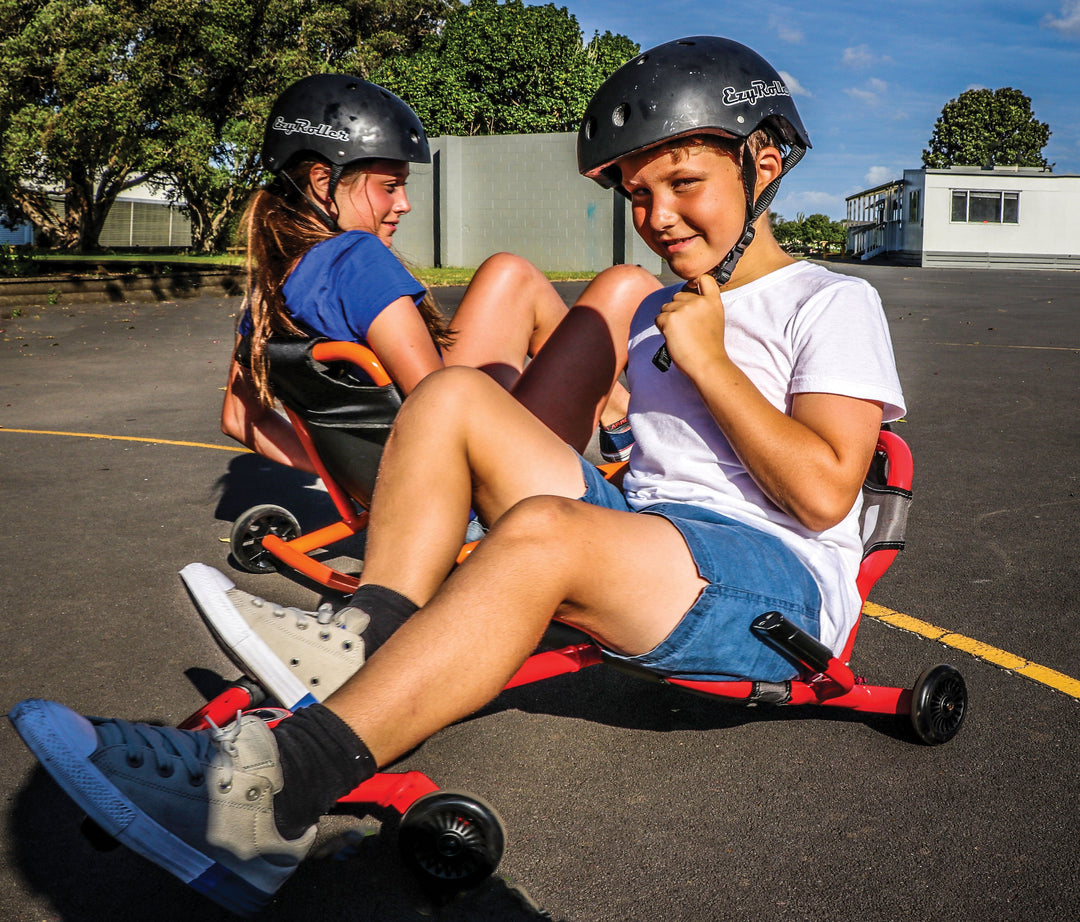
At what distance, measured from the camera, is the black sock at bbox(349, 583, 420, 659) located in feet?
6.72

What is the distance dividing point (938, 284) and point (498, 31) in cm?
2364

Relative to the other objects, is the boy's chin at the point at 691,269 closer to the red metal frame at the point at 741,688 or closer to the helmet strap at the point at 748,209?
the helmet strap at the point at 748,209

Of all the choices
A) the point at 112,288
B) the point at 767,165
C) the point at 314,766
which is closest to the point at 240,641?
the point at 314,766

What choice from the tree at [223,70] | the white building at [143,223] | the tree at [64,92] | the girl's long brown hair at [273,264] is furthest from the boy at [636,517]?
the white building at [143,223]

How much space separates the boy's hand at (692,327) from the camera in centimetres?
204

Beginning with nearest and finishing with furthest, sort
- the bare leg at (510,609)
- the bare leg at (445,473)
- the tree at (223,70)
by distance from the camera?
the bare leg at (510,609) < the bare leg at (445,473) < the tree at (223,70)

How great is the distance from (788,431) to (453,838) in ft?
3.36

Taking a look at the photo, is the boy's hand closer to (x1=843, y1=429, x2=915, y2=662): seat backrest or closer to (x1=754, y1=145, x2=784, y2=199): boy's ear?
(x1=754, y1=145, x2=784, y2=199): boy's ear

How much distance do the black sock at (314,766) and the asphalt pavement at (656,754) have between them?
0.32m

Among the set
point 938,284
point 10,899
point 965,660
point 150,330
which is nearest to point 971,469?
point 965,660

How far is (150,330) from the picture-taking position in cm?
1338

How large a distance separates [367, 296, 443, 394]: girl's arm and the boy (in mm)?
778

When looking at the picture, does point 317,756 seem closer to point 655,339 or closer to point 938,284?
point 655,339

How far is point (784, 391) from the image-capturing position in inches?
85.7
